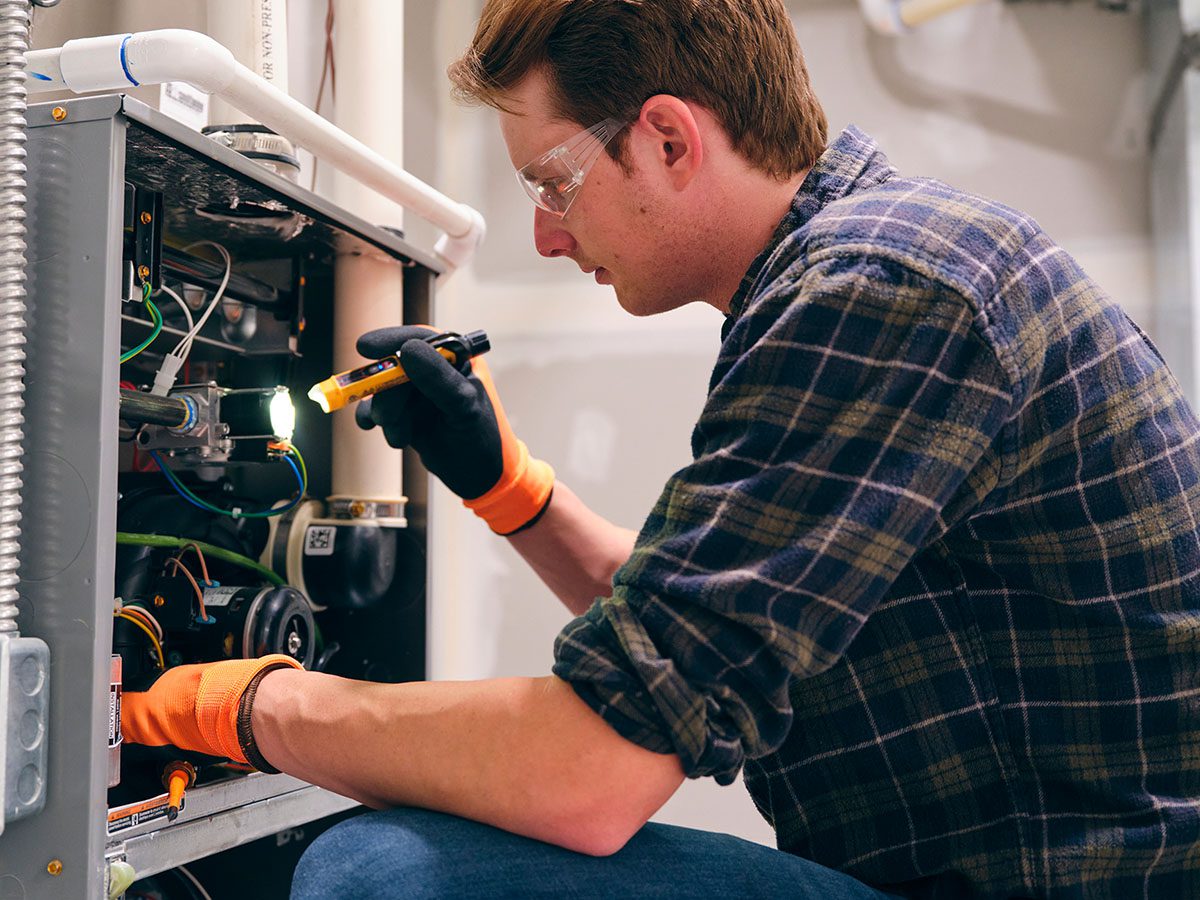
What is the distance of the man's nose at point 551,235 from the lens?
1036mm

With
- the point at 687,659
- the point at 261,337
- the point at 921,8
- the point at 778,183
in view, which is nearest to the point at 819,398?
the point at 687,659

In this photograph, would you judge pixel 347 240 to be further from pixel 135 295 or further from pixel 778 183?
pixel 778 183

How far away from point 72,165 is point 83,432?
21 cm

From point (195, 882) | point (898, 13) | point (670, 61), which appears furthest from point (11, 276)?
point (898, 13)

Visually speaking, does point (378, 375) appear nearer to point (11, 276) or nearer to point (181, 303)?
point (181, 303)

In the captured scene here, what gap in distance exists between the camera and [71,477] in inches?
31.7

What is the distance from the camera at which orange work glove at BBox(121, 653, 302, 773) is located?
0.86 meters

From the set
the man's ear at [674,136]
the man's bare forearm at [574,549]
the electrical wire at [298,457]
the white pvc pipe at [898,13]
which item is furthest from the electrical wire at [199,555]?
the white pvc pipe at [898,13]

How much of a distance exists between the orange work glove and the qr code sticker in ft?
1.15

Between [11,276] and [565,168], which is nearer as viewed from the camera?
[11,276]

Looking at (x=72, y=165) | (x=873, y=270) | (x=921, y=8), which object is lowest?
(x=873, y=270)

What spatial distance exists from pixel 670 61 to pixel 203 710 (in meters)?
0.68

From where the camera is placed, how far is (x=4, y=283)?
79cm

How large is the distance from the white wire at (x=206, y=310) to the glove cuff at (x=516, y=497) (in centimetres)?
38
